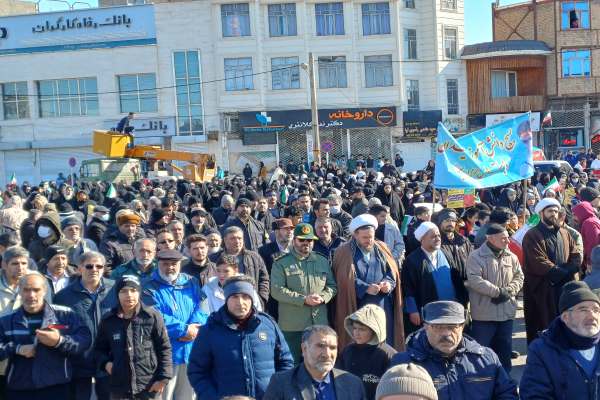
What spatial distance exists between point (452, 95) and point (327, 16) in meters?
7.51

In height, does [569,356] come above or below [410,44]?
below

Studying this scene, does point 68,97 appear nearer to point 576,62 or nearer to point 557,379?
point 576,62

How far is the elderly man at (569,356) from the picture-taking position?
14.2ft

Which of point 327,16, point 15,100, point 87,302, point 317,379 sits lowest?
point 317,379

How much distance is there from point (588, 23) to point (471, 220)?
Answer: 3402 cm

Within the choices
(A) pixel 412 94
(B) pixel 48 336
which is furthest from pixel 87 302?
(A) pixel 412 94

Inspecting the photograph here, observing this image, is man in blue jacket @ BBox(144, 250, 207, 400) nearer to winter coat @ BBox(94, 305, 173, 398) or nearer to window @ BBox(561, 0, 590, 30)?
winter coat @ BBox(94, 305, 173, 398)

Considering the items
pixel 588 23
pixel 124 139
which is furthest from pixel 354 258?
pixel 588 23

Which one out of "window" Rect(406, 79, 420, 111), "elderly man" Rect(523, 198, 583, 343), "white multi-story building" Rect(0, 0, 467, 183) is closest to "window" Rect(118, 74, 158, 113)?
"white multi-story building" Rect(0, 0, 467, 183)

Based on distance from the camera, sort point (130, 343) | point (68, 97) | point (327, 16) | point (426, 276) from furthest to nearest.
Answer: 1. point (68, 97)
2. point (327, 16)
3. point (426, 276)
4. point (130, 343)

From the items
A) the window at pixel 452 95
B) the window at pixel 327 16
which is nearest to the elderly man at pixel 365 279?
the window at pixel 327 16

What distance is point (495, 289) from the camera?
6832 millimetres

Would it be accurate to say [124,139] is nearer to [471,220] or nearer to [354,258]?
[471,220]

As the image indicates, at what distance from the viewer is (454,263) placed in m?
7.32
